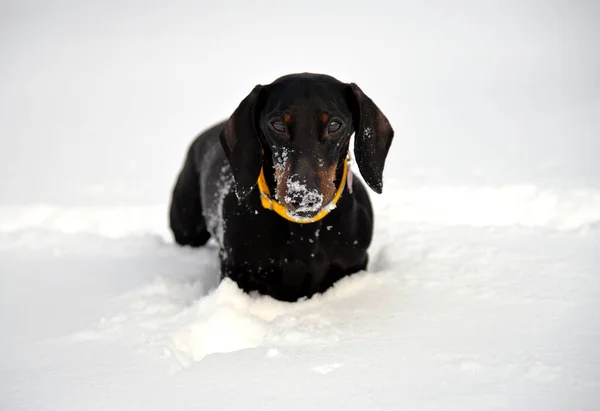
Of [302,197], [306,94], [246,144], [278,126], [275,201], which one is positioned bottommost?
[275,201]

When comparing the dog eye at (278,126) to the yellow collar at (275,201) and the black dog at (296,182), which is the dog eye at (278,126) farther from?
the yellow collar at (275,201)

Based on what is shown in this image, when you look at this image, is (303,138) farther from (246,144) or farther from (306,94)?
(246,144)

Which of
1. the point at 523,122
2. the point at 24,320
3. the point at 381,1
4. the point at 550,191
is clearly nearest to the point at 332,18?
the point at 381,1

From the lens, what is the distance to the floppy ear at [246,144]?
3031mm

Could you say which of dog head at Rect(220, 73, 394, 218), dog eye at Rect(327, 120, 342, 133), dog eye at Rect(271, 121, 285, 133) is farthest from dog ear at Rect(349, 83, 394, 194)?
dog eye at Rect(271, 121, 285, 133)

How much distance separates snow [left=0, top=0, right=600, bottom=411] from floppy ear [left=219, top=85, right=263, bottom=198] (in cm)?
55

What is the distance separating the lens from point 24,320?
3.06 meters

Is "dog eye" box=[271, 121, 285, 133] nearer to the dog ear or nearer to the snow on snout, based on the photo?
the snow on snout

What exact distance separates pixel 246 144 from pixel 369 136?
0.60 meters

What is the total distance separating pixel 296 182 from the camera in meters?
2.68

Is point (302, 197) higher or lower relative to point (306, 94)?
lower

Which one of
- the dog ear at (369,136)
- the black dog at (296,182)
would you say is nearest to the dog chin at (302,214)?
the black dog at (296,182)

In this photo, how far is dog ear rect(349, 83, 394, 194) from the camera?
9.97ft

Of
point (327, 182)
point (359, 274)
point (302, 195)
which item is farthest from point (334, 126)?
point (359, 274)
